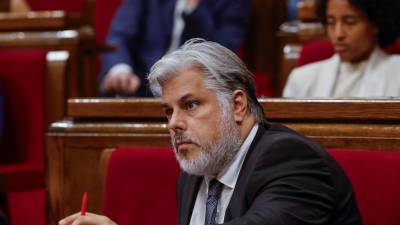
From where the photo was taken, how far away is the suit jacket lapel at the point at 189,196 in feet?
3.03

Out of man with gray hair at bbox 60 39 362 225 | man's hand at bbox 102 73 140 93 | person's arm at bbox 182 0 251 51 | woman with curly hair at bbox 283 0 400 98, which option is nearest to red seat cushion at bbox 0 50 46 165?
man's hand at bbox 102 73 140 93

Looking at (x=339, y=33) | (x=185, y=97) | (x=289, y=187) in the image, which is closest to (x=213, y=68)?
(x=185, y=97)

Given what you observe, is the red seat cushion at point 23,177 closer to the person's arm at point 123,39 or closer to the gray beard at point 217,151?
the person's arm at point 123,39

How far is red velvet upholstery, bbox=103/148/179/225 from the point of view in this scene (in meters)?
1.06

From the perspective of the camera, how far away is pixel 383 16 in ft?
4.85

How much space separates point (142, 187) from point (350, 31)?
57 centimetres

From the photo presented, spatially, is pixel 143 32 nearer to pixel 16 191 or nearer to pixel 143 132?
pixel 16 191

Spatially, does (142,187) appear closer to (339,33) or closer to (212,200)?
(212,200)

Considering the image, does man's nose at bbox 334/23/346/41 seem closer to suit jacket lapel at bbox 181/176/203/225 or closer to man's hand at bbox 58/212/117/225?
suit jacket lapel at bbox 181/176/203/225

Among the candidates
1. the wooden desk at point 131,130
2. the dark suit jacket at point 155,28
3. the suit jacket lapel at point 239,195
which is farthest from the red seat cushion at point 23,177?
the suit jacket lapel at point 239,195

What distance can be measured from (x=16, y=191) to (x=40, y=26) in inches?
18.1

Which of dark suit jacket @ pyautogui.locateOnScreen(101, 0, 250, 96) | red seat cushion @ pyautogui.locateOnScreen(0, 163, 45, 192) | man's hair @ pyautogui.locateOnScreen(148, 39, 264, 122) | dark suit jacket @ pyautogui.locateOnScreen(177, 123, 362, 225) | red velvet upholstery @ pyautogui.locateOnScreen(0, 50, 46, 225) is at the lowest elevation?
red seat cushion @ pyautogui.locateOnScreen(0, 163, 45, 192)

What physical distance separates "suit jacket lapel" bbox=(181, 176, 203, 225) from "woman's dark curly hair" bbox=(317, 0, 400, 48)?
2.13 ft

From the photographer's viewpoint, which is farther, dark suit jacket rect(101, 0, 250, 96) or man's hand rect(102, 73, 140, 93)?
dark suit jacket rect(101, 0, 250, 96)
